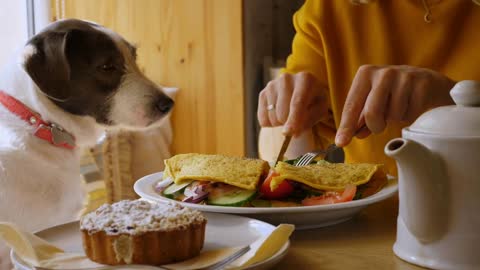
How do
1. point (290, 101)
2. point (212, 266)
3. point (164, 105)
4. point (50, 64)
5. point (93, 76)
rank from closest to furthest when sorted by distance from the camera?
point (212, 266) → point (290, 101) → point (50, 64) → point (93, 76) → point (164, 105)

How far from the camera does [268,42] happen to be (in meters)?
2.40

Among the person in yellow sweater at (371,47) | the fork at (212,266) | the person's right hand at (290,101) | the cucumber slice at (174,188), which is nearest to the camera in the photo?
the fork at (212,266)

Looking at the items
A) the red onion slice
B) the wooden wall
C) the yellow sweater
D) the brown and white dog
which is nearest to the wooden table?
the red onion slice

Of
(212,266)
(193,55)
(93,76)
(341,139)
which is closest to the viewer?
(212,266)

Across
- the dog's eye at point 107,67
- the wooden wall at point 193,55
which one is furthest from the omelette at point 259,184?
the wooden wall at point 193,55

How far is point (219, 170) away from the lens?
683 mm

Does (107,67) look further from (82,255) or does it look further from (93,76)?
(82,255)

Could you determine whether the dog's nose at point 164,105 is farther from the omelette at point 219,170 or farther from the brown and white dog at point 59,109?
the omelette at point 219,170

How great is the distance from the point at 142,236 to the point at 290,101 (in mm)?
511

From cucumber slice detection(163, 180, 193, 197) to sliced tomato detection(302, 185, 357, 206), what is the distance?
142mm

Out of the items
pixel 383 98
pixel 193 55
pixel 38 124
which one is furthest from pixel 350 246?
pixel 193 55

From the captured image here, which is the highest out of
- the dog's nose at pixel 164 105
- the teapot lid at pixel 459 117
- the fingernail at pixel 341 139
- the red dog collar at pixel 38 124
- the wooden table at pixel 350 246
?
the teapot lid at pixel 459 117

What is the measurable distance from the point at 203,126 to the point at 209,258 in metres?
1.95

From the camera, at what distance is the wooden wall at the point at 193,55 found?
2305mm
